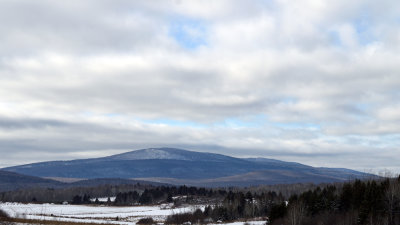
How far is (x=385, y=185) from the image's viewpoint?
75.7 meters

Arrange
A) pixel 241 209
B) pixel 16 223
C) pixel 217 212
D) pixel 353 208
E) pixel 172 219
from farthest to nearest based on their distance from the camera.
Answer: pixel 241 209 < pixel 217 212 < pixel 172 219 < pixel 353 208 < pixel 16 223

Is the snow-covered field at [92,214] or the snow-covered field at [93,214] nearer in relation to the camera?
the snow-covered field at [93,214]

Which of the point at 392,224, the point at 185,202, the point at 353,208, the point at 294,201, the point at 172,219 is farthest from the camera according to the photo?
the point at 185,202

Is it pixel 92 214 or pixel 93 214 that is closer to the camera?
pixel 93 214

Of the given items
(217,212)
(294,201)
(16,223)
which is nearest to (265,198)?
(217,212)

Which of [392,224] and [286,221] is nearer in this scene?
[392,224]

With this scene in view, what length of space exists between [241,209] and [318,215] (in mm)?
53701

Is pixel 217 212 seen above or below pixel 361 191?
below

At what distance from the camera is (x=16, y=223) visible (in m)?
56.3

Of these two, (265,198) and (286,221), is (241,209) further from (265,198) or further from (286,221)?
(286,221)

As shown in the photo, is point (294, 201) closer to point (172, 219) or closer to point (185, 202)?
point (172, 219)

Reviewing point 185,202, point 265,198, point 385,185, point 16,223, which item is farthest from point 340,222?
point 185,202

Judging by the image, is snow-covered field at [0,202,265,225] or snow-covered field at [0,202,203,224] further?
snow-covered field at [0,202,203,224]

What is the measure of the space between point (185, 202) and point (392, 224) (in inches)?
5406
